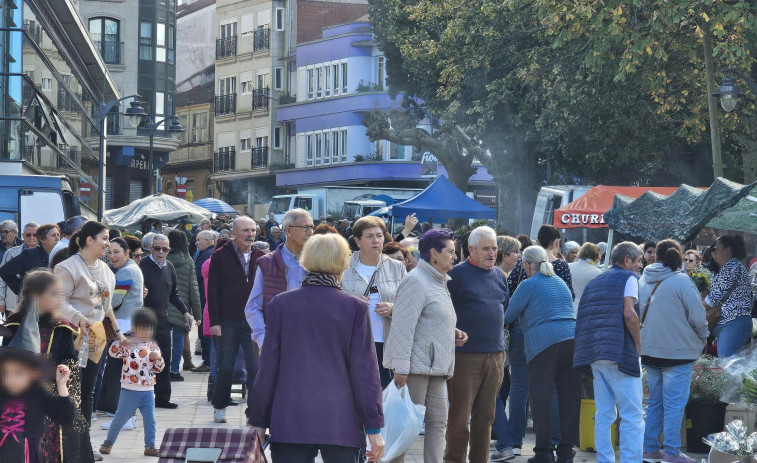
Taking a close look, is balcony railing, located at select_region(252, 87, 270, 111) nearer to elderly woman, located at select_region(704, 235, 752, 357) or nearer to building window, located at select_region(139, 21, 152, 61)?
building window, located at select_region(139, 21, 152, 61)

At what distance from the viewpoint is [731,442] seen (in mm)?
9398

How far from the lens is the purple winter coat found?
6.19 m

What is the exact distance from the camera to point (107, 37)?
68312 mm

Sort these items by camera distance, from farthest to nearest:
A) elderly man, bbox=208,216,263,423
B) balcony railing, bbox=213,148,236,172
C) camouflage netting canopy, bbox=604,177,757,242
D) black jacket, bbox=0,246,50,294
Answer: balcony railing, bbox=213,148,236,172 < camouflage netting canopy, bbox=604,177,757,242 < black jacket, bbox=0,246,50,294 < elderly man, bbox=208,216,263,423

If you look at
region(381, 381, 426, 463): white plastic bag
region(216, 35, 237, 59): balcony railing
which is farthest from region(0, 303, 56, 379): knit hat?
region(216, 35, 237, 59): balcony railing

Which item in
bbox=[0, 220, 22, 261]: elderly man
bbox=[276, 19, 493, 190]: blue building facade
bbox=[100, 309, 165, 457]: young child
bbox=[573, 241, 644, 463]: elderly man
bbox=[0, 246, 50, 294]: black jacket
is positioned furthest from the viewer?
bbox=[276, 19, 493, 190]: blue building facade

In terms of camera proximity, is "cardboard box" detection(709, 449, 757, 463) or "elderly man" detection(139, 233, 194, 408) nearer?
"cardboard box" detection(709, 449, 757, 463)

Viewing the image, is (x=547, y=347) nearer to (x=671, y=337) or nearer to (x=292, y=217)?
(x=671, y=337)

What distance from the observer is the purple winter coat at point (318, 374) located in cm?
619

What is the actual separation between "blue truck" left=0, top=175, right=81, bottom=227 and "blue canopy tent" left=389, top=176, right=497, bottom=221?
6.75 meters

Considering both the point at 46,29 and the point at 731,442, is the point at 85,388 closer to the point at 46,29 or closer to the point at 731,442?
the point at 731,442

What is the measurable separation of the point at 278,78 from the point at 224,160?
21.6 feet

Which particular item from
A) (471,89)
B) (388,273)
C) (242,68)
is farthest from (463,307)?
(242,68)

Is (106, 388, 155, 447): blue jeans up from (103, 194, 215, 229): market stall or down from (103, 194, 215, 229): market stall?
down
